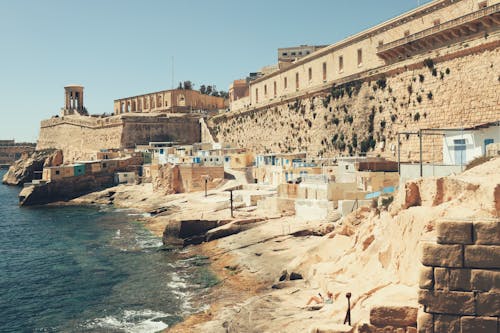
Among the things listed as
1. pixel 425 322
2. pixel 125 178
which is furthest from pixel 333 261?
pixel 125 178

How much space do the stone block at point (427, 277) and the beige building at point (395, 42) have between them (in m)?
19.5

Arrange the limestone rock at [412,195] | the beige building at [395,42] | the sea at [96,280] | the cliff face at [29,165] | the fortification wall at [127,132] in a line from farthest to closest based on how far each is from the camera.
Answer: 1. the cliff face at [29,165]
2. the fortification wall at [127,132]
3. the beige building at [395,42]
4. the sea at [96,280]
5. the limestone rock at [412,195]

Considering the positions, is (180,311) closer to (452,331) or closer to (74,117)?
(452,331)

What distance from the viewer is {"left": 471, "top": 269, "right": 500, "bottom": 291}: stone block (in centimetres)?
536

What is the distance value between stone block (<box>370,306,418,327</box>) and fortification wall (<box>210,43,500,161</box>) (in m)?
17.4

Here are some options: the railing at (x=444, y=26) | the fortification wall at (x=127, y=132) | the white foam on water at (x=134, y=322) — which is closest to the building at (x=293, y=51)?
the fortification wall at (x=127, y=132)

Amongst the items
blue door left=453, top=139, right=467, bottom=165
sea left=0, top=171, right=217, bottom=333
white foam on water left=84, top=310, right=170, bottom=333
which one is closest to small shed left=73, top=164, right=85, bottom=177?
sea left=0, top=171, right=217, bottom=333

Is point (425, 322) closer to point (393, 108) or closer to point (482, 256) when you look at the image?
point (482, 256)

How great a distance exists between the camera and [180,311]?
13742mm

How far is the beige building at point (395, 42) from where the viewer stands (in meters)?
23.3

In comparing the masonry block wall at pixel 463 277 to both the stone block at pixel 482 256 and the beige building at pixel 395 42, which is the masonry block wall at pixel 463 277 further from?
the beige building at pixel 395 42

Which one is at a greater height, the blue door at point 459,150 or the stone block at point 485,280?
the blue door at point 459,150

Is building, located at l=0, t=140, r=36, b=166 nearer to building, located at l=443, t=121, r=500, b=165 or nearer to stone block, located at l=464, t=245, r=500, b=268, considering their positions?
building, located at l=443, t=121, r=500, b=165

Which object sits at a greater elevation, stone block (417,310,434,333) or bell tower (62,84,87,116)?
bell tower (62,84,87,116)
